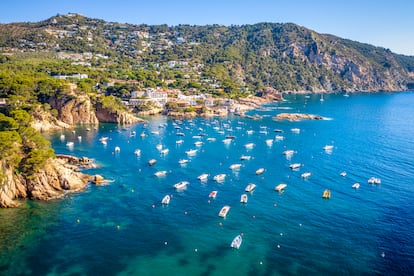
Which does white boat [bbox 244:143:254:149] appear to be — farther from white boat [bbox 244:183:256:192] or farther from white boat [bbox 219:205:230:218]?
white boat [bbox 219:205:230:218]

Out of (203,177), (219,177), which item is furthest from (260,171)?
(203,177)

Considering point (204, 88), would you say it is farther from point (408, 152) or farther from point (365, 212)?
point (365, 212)

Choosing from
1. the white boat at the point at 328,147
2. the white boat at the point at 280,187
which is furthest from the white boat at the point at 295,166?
the white boat at the point at 328,147

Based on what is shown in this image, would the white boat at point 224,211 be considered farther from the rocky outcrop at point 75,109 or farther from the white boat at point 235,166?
the rocky outcrop at point 75,109

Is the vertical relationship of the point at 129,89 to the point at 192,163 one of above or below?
above

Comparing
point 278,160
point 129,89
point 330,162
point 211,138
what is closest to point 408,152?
point 330,162

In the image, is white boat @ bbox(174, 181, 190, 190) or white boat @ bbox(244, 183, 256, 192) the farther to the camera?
white boat @ bbox(174, 181, 190, 190)

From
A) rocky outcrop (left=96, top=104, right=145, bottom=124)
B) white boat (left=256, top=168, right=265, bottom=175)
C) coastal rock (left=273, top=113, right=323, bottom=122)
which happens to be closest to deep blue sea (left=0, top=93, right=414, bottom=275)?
→ white boat (left=256, top=168, right=265, bottom=175)
